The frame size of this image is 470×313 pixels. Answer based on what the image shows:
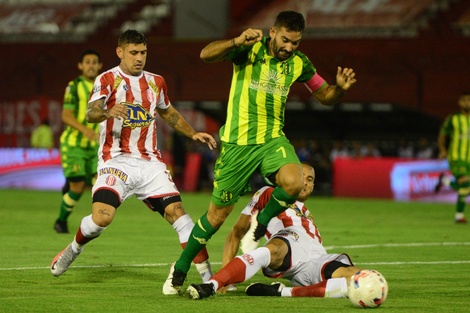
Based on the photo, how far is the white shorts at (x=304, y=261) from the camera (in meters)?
7.81

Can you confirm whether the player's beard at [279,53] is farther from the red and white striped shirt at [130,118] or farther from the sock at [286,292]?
the sock at [286,292]

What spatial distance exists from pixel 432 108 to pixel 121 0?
12909 millimetres

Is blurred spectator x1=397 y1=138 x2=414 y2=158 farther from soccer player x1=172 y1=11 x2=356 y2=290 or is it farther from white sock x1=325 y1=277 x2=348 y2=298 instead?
white sock x1=325 y1=277 x2=348 y2=298

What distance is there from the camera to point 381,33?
2942cm

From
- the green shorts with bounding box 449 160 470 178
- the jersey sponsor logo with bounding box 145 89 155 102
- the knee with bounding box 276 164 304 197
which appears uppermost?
the jersey sponsor logo with bounding box 145 89 155 102

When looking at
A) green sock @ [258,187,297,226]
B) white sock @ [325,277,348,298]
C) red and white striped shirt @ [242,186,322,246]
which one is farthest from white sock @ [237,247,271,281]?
red and white striped shirt @ [242,186,322,246]

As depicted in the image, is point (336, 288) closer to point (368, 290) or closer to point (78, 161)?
point (368, 290)

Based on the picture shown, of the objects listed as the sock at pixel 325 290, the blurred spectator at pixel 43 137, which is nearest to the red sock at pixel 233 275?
the sock at pixel 325 290

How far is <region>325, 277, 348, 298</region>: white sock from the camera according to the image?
7.46 metres

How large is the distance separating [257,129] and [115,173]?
1.33 metres

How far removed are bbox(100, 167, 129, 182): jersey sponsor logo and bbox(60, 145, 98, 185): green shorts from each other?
4.69m

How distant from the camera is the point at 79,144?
13305 mm

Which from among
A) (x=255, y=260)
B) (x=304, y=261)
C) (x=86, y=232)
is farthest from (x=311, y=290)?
(x=86, y=232)

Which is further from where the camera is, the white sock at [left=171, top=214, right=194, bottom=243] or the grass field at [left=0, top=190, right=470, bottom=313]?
the white sock at [left=171, top=214, right=194, bottom=243]
